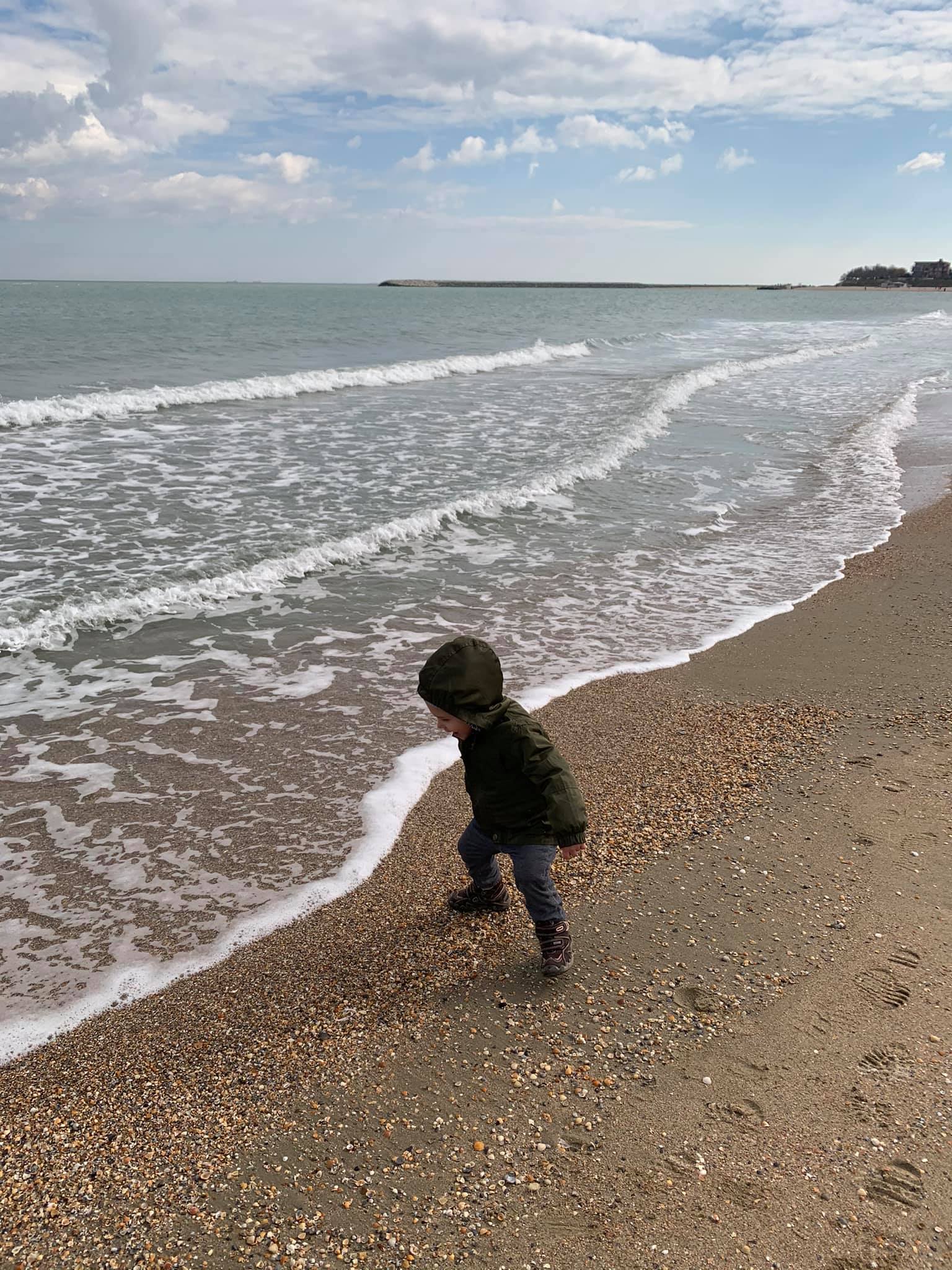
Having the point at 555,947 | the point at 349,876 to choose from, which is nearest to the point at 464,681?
the point at 555,947

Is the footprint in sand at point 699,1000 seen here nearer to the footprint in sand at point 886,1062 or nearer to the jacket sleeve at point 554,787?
the footprint in sand at point 886,1062

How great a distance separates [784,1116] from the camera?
8.98 ft

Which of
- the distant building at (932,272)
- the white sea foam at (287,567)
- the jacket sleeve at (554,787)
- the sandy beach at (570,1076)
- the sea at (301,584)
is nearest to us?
the sandy beach at (570,1076)

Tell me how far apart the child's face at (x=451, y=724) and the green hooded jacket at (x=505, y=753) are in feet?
0.07

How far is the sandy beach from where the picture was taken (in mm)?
2422

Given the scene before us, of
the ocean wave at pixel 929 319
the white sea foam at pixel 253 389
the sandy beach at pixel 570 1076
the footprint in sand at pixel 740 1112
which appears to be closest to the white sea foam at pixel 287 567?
the sandy beach at pixel 570 1076

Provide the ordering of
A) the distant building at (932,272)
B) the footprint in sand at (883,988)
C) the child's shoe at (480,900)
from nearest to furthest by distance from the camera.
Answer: the footprint in sand at (883,988) < the child's shoe at (480,900) < the distant building at (932,272)

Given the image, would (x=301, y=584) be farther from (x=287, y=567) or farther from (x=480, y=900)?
(x=480, y=900)

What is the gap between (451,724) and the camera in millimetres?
3385

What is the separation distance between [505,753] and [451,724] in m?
0.24

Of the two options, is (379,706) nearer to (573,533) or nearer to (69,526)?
(573,533)

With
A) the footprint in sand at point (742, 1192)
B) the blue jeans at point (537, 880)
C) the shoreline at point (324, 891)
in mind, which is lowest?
the shoreline at point (324, 891)

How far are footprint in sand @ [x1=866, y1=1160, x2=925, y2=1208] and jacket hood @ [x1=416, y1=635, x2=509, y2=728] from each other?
187 cm

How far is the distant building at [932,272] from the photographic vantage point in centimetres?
17062
